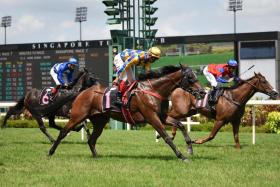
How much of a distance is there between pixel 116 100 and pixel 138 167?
154 cm

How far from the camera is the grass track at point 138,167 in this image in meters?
6.56

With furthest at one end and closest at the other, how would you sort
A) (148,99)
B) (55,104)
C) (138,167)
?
(55,104)
(148,99)
(138,167)

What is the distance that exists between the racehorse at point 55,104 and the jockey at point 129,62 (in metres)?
1.05

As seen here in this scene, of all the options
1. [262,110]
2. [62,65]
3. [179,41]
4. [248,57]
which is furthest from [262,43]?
[62,65]

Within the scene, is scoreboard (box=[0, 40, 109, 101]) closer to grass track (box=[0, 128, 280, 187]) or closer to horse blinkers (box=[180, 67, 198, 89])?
grass track (box=[0, 128, 280, 187])

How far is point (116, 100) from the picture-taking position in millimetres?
9000

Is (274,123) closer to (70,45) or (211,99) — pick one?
(211,99)

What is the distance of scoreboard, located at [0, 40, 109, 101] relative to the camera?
2245 cm

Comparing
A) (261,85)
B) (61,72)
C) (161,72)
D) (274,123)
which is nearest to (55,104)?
(61,72)

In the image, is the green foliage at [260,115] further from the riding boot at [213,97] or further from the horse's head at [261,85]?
the riding boot at [213,97]

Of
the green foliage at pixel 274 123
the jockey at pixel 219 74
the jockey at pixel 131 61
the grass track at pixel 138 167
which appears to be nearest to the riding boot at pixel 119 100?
the jockey at pixel 131 61

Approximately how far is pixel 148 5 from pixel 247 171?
13456mm

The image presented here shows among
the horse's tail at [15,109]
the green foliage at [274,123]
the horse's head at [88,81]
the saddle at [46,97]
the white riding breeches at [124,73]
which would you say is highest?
the white riding breeches at [124,73]

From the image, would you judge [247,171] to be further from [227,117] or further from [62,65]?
[62,65]
